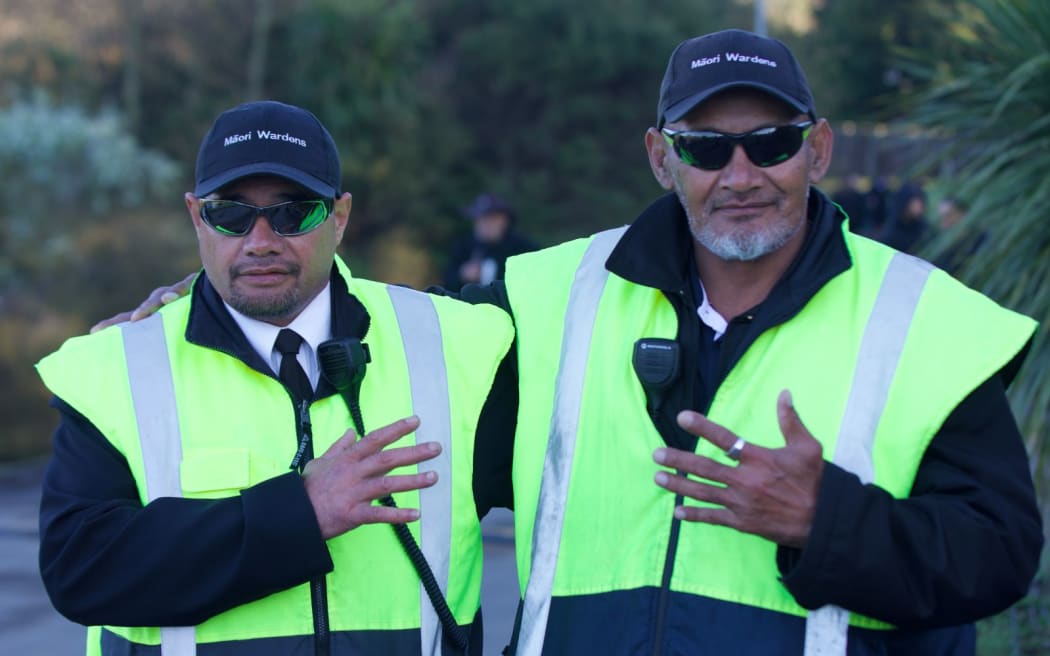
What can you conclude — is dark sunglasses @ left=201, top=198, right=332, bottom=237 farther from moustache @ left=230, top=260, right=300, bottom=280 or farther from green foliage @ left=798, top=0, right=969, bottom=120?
green foliage @ left=798, top=0, right=969, bottom=120

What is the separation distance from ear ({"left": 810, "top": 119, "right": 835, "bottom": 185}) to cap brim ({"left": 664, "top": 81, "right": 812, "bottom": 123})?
0.39ft

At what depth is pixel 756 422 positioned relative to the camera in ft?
9.14

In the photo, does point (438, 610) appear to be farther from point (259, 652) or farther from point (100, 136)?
point (100, 136)

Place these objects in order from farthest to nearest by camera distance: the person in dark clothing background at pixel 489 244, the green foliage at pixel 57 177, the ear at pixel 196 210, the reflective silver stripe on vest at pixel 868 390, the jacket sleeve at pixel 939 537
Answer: the green foliage at pixel 57 177
the person in dark clothing background at pixel 489 244
the ear at pixel 196 210
the reflective silver stripe on vest at pixel 868 390
the jacket sleeve at pixel 939 537

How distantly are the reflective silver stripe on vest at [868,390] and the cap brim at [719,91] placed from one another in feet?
1.46

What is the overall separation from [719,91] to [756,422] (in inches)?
29.2

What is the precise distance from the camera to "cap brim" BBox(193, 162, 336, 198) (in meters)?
2.99

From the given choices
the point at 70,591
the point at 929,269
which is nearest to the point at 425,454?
the point at 70,591

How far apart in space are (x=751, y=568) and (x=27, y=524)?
6.86 m

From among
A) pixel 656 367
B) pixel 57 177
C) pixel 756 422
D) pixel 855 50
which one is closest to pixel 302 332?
pixel 656 367

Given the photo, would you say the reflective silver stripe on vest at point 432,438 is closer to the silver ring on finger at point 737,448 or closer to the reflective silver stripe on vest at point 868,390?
the silver ring on finger at point 737,448

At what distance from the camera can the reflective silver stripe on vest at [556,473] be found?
9.42ft

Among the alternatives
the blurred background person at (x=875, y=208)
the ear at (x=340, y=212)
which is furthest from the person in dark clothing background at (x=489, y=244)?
the ear at (x=340, y=212)

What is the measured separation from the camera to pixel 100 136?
70.3 ft
